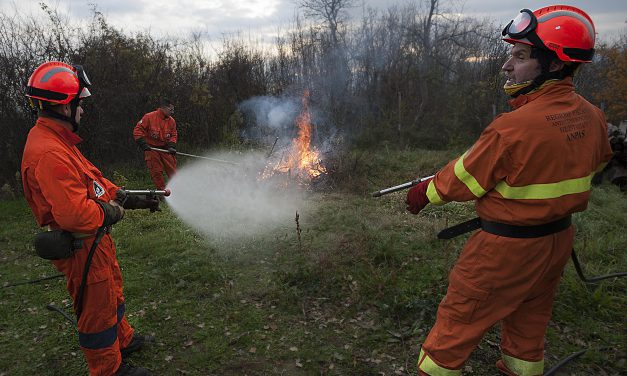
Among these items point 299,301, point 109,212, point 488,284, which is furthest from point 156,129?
point 488,284

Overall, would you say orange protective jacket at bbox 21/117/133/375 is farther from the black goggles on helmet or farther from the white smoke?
the white smoke

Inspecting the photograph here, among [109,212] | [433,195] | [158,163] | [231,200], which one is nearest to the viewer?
[433,195]

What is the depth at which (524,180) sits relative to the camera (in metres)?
2.21

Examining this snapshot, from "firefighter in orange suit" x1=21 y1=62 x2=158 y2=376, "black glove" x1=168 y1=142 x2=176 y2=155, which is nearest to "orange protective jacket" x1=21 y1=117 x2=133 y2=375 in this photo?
"firefighter in orange suit" x1=21 y1=62 x2=158 y2=376

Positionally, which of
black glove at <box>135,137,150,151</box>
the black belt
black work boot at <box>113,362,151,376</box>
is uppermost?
the black belt

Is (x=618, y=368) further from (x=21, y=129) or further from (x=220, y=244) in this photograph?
(x=21, y=129)

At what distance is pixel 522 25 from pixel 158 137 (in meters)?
8.07

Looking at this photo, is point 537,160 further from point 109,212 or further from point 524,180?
point 109,212

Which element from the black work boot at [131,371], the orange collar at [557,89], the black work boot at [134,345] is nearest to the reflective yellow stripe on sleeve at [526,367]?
the orange collar at [557,89]

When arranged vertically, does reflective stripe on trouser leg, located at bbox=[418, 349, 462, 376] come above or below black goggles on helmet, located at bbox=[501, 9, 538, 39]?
below

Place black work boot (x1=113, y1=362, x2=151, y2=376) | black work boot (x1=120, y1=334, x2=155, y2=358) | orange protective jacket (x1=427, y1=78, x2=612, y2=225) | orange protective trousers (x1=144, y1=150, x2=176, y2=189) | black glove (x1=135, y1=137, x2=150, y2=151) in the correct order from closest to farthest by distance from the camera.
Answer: orange protective jacket (x1=427, y1=78, x2=612, y2=225)
black work boot (x1=113, y1=362, x2=151, y2=376)
black work boot (x1=120, y1=334, x2=155, y2=358)
black glove (x1=135, y1=137, x2=150, y2=151)
orange protective trousers (x1=144, y1=150, x2=176, y2=189)

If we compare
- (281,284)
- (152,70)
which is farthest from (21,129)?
(281,284)

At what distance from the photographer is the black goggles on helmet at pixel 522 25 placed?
7.64ft

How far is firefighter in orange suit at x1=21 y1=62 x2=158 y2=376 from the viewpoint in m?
2.62
